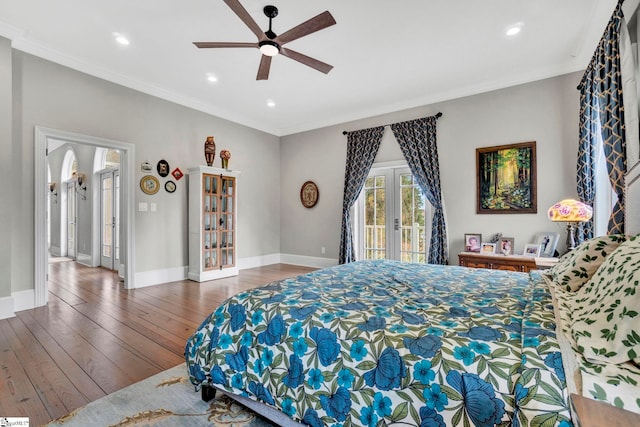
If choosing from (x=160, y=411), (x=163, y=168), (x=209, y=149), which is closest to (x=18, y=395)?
(x=160, y=411)

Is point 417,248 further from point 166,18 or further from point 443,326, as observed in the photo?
point 166,18

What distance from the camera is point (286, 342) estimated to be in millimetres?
1347

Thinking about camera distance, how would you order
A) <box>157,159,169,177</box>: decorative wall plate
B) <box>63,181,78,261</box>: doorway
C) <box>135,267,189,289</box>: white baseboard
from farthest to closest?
<box>63,181,78,261</box>: doorway < <box>157,159,169,177</box>: decorative wall plate < <box>135,267,189,289</box>: white baseboard

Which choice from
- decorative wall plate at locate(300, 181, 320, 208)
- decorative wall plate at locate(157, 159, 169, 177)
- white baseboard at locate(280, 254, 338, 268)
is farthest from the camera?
decorative wall plate at locate(300, 181, 320, 208)

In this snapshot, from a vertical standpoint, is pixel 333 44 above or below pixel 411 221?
above

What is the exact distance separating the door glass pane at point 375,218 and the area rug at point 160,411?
397 centimetres

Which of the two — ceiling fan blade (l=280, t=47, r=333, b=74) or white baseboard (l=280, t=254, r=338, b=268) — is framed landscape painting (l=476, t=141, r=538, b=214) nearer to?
ceiling fan blade (l=280, t=47, r=333, b=74)

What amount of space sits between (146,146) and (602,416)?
5202mm

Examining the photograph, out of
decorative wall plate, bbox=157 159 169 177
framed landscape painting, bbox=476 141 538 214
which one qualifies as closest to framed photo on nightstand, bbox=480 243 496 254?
framed landscape painting, bbox=476 141 538 214

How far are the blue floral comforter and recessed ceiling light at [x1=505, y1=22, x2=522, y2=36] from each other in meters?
2.68

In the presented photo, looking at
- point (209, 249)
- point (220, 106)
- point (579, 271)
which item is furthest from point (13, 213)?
point (579, 271)

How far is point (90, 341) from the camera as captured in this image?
251 cm

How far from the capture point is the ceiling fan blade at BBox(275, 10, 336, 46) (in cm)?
230

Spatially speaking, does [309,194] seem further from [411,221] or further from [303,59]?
[303,59]
